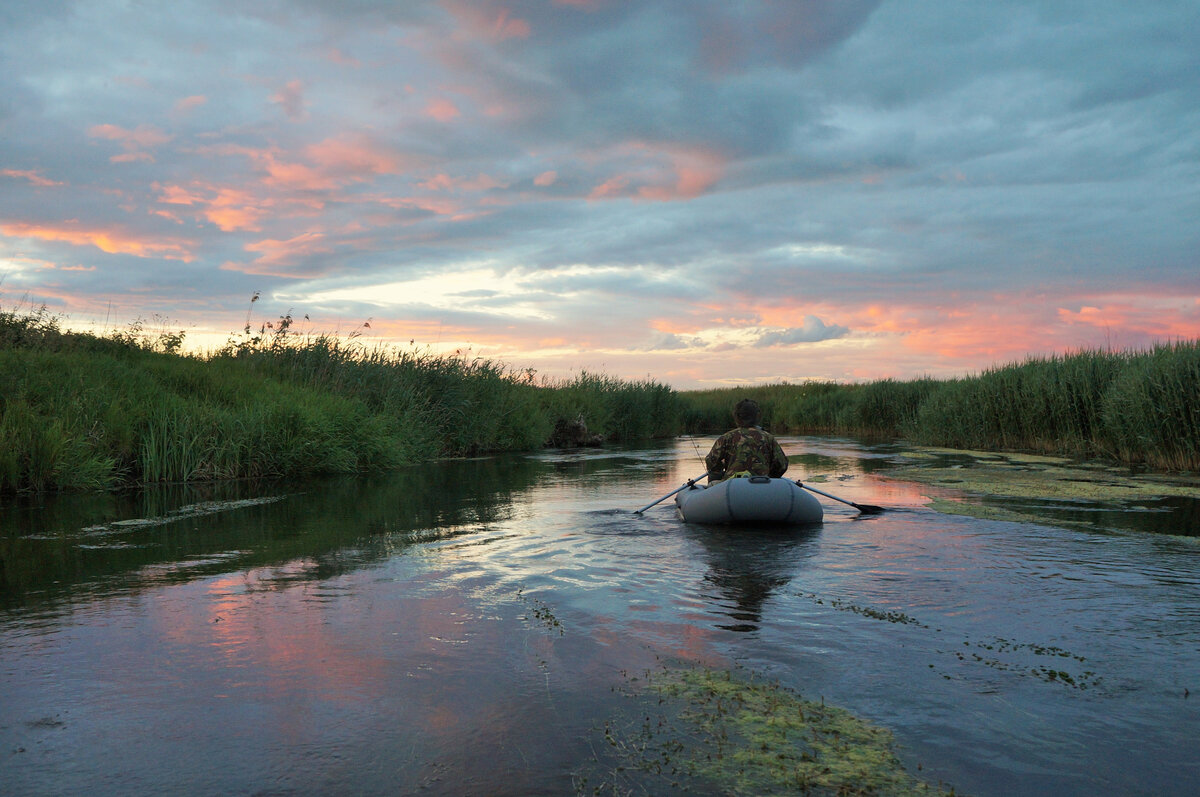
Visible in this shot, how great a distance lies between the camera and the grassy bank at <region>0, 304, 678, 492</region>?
495 inches

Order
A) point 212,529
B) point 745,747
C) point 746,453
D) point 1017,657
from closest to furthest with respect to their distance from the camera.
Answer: point 745,747 < point 1017,657 < point 212,529 < point 746,453

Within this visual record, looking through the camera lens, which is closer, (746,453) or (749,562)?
(749,562)

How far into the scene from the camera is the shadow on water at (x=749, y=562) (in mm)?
5570

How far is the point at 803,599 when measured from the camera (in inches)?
226

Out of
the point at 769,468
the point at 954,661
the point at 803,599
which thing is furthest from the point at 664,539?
the point at 954,661

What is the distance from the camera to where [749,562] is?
23.7 feet

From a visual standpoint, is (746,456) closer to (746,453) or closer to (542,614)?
(746,453)

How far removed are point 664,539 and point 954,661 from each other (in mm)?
4308

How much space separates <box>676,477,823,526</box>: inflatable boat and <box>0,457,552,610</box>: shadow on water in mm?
2842

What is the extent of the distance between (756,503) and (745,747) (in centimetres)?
580

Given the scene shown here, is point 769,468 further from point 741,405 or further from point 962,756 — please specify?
point 962,756

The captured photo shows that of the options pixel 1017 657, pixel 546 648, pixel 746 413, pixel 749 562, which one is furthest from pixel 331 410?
pixel 1017 657

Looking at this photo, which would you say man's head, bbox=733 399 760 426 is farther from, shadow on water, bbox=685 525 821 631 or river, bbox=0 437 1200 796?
river, bbox=0 437 1200 796

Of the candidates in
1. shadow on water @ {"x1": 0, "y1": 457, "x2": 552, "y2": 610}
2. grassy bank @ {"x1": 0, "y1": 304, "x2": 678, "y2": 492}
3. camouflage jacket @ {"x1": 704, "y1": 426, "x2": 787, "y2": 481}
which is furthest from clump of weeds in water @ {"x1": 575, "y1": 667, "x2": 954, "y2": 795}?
grassy bank @ {"x1": 0, "y1": 304, "x2": 678, "y2": 492}
